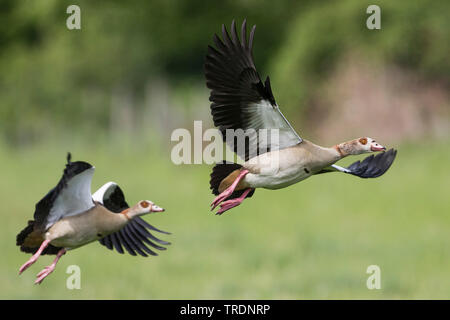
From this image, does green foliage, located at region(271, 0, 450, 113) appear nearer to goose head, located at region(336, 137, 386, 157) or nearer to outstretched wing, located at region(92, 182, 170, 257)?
goose head, located at region(336, 137, 386, 157)

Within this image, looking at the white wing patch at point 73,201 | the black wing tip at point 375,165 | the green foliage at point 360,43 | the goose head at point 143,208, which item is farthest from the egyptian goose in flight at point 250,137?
the green foliage at point 360,43

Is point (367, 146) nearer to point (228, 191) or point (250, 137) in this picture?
point (250, 137)

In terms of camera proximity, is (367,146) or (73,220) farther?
(367,146)

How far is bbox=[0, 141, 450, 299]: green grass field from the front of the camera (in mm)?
16625

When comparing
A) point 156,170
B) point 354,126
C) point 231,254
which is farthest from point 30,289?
point 354,126

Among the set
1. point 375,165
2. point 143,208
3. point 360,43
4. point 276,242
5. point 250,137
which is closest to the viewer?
point 143,208

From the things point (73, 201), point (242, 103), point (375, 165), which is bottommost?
point (73, 201)

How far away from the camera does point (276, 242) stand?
19.2 meters

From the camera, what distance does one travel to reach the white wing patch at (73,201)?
4.34m

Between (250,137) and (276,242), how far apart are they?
1447 cm

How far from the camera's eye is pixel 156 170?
2264 cm

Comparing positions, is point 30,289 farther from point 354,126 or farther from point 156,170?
point 354,126

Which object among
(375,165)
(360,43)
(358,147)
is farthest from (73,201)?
(360,43)
